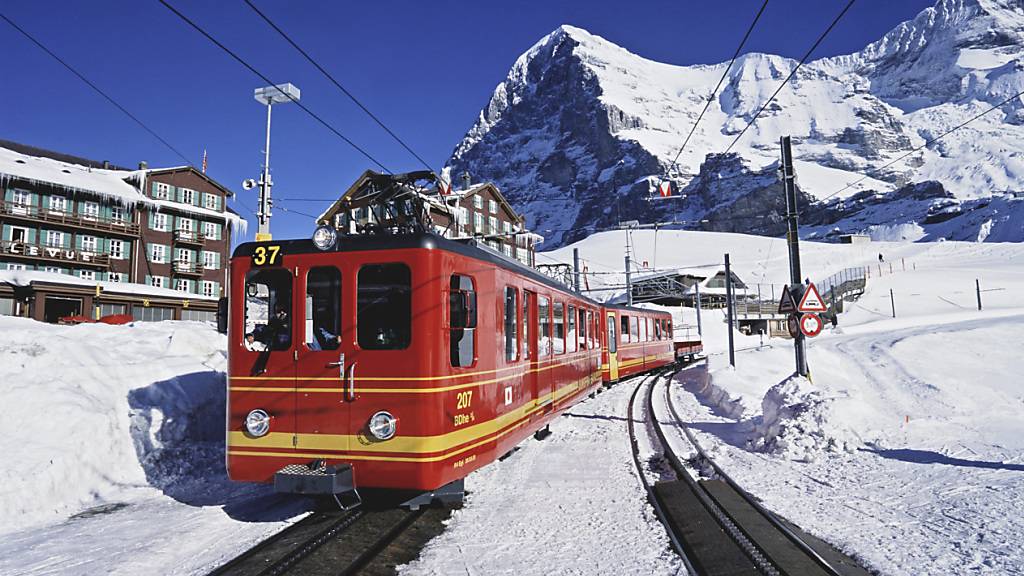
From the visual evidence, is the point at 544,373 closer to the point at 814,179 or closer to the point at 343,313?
the point at 343,313

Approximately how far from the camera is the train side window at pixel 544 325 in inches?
368

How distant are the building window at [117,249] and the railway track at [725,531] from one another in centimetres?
4152

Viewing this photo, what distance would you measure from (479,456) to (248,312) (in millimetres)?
2896

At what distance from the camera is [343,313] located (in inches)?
247

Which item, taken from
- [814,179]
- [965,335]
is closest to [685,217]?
[814,179]

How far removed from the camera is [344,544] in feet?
18.5

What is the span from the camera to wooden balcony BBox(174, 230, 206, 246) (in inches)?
1667

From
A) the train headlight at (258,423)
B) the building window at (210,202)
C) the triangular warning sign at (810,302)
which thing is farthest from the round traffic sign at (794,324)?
the building window at (210,202)

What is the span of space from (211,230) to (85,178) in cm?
804

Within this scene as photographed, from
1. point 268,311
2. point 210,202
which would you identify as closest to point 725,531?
point 268,311

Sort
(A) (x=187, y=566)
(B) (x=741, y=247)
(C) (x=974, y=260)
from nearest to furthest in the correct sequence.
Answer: (A) (x=187, y=566), (C) (x=974, y=260), (B) (x=741, y=247)

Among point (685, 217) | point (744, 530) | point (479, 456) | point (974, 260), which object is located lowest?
point (744, 530)

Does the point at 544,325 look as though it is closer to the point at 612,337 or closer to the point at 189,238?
the point at 612,337

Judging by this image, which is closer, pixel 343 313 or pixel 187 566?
pixel 187 566
